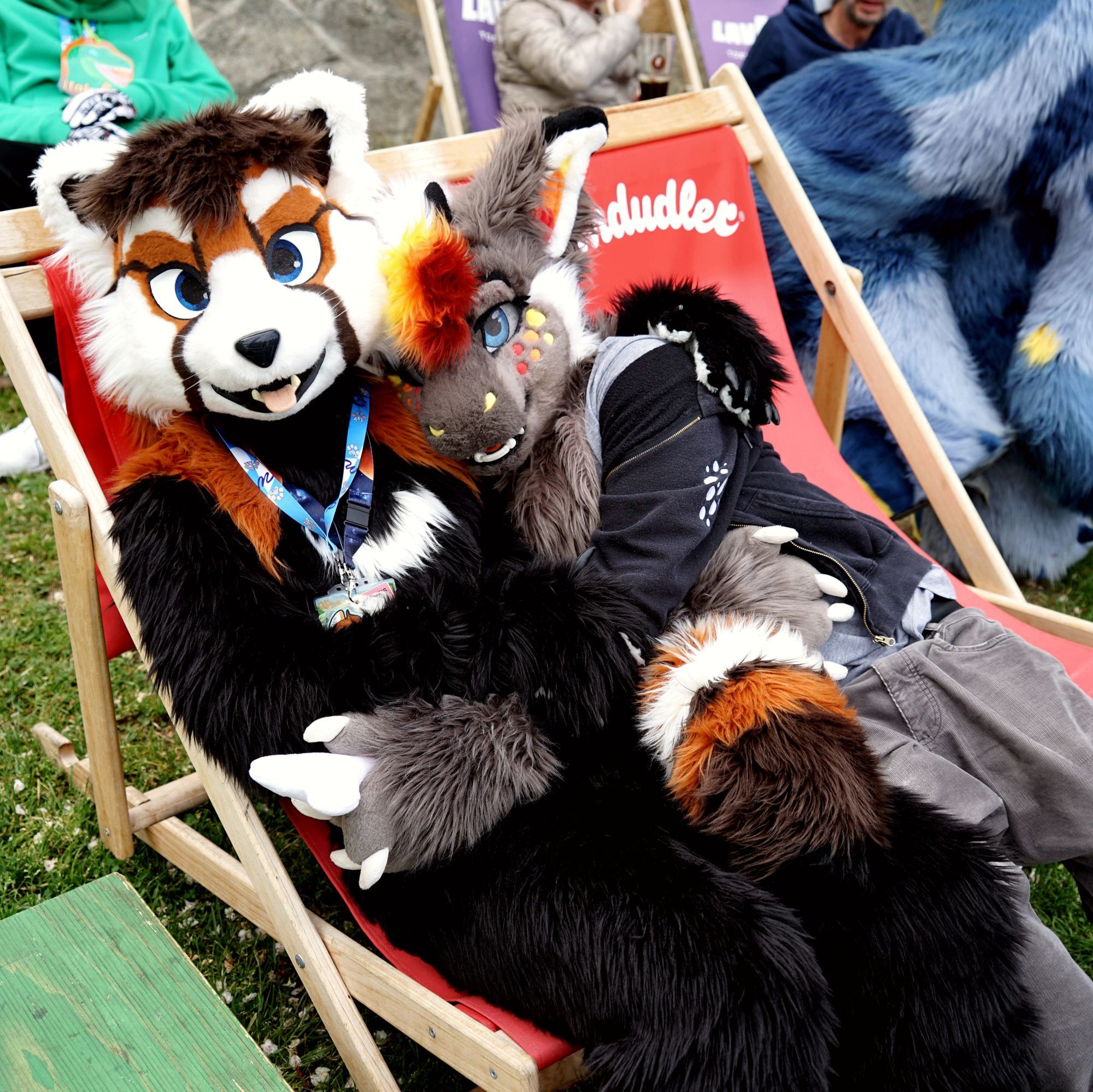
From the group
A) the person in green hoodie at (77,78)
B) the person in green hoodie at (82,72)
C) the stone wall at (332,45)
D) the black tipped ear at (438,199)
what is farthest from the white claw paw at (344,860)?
the stone wall at (332,45)

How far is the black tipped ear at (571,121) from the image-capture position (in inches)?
56.4

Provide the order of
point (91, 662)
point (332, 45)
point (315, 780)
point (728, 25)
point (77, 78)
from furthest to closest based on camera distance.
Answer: point (332, 45) → point (728, 25) → point (77, 78) → point (91, 662) → point (315, 780)

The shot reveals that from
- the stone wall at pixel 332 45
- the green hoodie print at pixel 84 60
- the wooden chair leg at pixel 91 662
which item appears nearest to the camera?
the wooden chair leg at pixel 91 662

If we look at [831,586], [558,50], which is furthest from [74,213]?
[558,50]

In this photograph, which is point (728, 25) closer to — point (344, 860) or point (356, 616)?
point (356, 616)

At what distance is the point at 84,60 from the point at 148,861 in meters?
2.06

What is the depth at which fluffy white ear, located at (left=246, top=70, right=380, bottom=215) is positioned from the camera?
1307mm

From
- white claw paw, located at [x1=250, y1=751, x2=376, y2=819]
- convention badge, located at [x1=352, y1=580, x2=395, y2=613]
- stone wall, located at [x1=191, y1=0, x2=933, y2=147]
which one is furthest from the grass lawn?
stone wall, located at [x1=191, y1=0, x2=933, y2=147]

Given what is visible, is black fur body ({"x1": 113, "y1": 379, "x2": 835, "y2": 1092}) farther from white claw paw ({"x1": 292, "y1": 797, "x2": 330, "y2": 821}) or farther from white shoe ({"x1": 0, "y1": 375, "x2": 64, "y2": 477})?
white shoe ({"x1": 0, "y1": 375, "x2": 64, "y2": 477})

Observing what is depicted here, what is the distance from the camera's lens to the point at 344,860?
122 cm

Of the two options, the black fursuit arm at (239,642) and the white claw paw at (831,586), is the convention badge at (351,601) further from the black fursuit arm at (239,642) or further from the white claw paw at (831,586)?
the white claw paw at (831,586)

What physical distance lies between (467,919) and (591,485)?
0.58m

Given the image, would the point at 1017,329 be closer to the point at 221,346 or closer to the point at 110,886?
the point at 221,346

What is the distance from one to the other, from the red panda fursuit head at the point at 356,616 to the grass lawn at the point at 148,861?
1.44 ft
